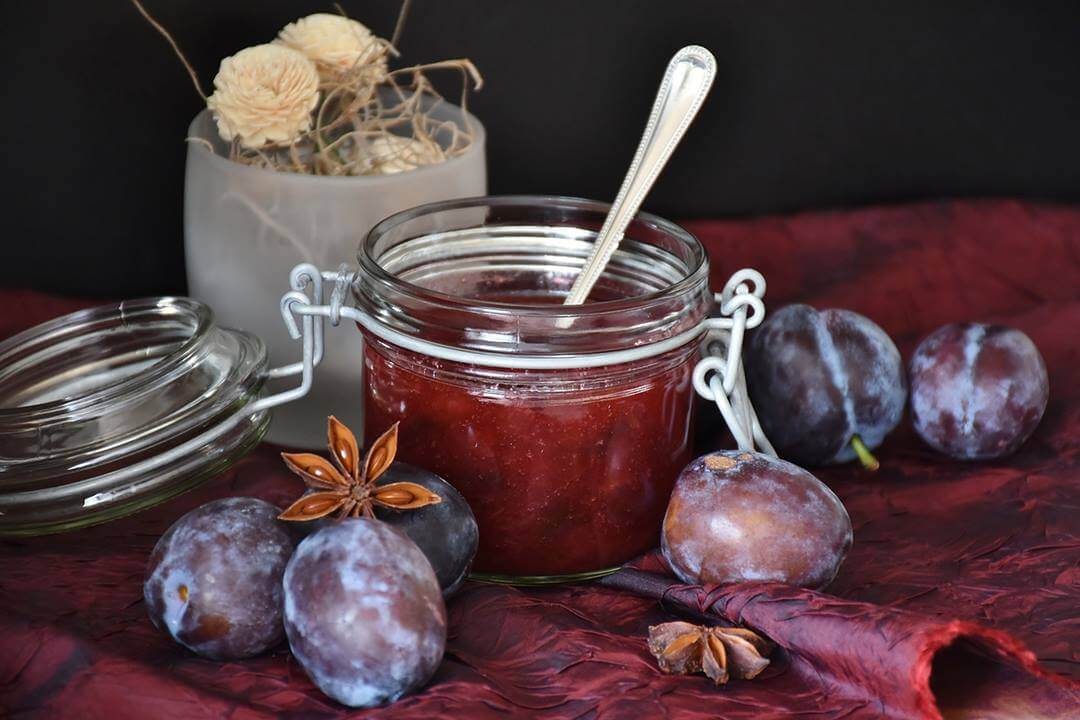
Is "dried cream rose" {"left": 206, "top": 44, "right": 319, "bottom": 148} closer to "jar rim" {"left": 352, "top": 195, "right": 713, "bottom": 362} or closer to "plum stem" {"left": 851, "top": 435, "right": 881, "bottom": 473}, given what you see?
"jar rim" {"left": 352, "top": 195, "right": 713, "bottom": 362}

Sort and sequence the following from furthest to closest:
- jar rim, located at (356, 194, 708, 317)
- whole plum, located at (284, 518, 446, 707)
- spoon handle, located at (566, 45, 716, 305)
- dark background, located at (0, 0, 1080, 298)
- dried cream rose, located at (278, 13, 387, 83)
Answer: dark background, located at (0, 0, 1080, 298) → dried cream rose, located at (278, 13, 387, 83) → spoon handle, located at (566, 45, 716, 305) → jar rim, located at (356, 194, 708, 317) → whole plum, located at (284, 518, 446, 707)

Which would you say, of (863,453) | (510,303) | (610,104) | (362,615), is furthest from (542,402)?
(610,104)

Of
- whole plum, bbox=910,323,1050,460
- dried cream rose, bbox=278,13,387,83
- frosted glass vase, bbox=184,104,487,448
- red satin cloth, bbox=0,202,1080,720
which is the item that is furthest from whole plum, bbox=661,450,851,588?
dried cream rose, bbox=278,13,387,83

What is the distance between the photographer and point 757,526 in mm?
854

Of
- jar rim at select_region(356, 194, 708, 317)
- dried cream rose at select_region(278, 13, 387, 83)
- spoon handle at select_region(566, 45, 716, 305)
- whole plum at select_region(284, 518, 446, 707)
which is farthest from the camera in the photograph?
dried cream rose at select_region(278, 13, 387, 83)

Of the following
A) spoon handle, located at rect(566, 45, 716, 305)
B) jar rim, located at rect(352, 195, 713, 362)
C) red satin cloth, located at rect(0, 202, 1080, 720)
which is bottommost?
red satin cloth, located at rect(0, 202, 1080, 720)

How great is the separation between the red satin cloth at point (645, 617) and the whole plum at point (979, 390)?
28mm

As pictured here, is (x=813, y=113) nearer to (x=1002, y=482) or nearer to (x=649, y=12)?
(x=649, y=12)

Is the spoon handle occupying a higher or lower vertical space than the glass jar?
higher

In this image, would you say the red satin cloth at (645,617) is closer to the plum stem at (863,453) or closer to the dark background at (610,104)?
the plum stem at (863,453)

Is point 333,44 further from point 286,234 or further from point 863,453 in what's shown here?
point 863,453

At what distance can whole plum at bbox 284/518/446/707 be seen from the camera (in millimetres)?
718

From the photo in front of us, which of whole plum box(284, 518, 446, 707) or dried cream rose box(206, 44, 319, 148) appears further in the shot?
dried cream rose box(206, 44, 319, 148)

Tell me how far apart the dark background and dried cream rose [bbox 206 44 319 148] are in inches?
10.5
